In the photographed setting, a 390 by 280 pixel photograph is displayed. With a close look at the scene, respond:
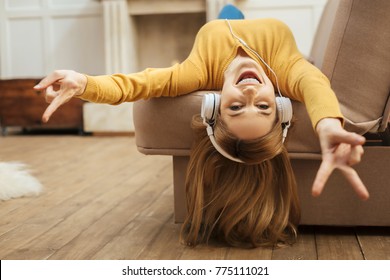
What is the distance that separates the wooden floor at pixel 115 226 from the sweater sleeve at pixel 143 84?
0.39m

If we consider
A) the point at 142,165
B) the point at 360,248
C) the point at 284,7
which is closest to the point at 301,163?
the point at 360,248

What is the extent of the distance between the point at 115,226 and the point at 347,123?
29.3 inches

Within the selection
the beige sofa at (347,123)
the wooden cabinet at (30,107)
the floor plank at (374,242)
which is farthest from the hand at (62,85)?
the wooden cabinet at (30,107)

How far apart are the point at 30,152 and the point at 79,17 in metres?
1.74

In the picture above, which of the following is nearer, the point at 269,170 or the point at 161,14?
the point at 269,170

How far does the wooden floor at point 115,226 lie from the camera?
4.44 feet

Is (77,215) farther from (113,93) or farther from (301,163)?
(301,163)

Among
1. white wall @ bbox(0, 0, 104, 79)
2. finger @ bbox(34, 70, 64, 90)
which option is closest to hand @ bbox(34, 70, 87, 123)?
finger @ bbox(34, 70, 64, 90)

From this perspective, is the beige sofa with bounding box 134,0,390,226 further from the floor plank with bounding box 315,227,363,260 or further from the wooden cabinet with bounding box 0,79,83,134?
the wooden cabinet with bounding box 0,79,83,134

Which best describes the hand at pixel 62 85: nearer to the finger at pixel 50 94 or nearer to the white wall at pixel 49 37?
the finger at pixel 50 94

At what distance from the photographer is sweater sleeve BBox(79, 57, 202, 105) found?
1.33 meters

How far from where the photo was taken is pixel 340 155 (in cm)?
98

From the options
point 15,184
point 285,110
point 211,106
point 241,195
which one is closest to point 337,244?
point 241,195

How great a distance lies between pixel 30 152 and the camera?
329 centimetres
